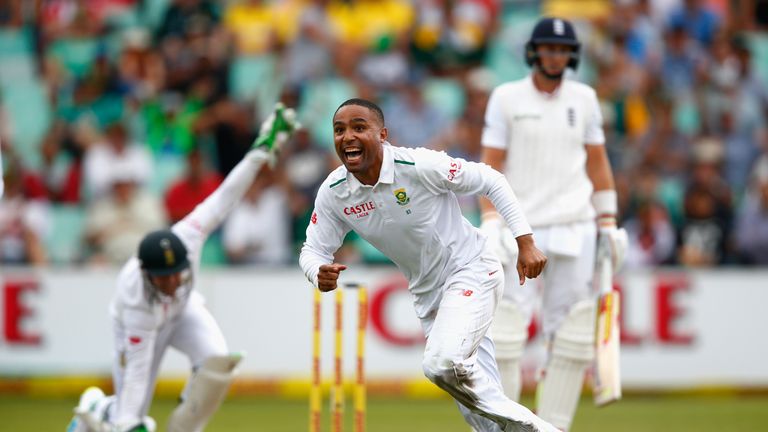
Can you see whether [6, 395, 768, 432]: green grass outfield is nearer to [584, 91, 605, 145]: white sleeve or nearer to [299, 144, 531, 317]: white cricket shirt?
[584, 91, 605, 145]: white sleeve

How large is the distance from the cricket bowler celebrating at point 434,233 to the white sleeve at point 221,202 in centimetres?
153

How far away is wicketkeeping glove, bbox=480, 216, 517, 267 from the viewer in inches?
280

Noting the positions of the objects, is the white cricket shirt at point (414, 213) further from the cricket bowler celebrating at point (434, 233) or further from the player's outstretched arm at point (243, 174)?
the player's outstretched arm at point (243, 174)

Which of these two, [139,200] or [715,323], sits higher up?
[139,200]

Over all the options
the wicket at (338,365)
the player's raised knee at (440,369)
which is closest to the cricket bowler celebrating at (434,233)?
the player's raised knee at (440,369)

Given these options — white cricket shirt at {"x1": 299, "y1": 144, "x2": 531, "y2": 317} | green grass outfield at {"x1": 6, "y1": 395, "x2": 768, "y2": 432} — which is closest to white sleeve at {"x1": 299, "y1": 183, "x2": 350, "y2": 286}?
white cricket shirt at {"x1": 299, "y1": 144, "x2": 531, "y2": 317}

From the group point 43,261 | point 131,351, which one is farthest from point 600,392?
point 43,261

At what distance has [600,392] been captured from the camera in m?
7.09

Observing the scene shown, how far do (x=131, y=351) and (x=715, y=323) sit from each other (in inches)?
227

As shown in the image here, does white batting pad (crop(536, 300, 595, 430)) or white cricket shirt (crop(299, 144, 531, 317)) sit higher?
white cricket shirt (crop(299, 144, 531, 317))

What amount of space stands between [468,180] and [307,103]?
7237 mm

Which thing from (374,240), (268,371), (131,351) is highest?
(374,240)

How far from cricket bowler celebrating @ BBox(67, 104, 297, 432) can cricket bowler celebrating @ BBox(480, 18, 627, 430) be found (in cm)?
142

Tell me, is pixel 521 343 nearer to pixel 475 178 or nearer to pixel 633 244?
pixel 475 178
